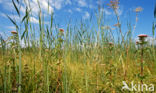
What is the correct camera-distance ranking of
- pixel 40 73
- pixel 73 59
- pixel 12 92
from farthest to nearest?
pixel 73 59 < pixel 40 73 < pixel 12 92

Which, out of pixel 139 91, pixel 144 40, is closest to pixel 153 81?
pixel 139 91

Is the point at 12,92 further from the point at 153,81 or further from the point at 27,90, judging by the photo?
the point at 153,81

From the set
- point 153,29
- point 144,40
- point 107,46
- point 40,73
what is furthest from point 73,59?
point 153,29

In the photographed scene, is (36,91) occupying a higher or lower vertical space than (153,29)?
lower

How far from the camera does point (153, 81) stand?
1395mm

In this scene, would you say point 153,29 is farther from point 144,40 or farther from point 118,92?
point 118,92

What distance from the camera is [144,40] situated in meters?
1.36

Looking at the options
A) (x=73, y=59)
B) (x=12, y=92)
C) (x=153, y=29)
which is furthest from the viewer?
(x=73, y=59)

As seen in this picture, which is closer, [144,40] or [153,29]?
[153,29]

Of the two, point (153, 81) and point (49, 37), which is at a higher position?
point (49, 37)

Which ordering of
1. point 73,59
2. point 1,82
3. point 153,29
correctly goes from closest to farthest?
point 153,29, point 1,82, point 73,59

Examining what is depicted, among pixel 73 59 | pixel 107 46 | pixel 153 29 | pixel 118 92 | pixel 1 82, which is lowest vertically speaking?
pixel 118 92

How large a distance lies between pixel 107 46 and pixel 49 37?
54.9 inches

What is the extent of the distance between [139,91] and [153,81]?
0.39 meters
